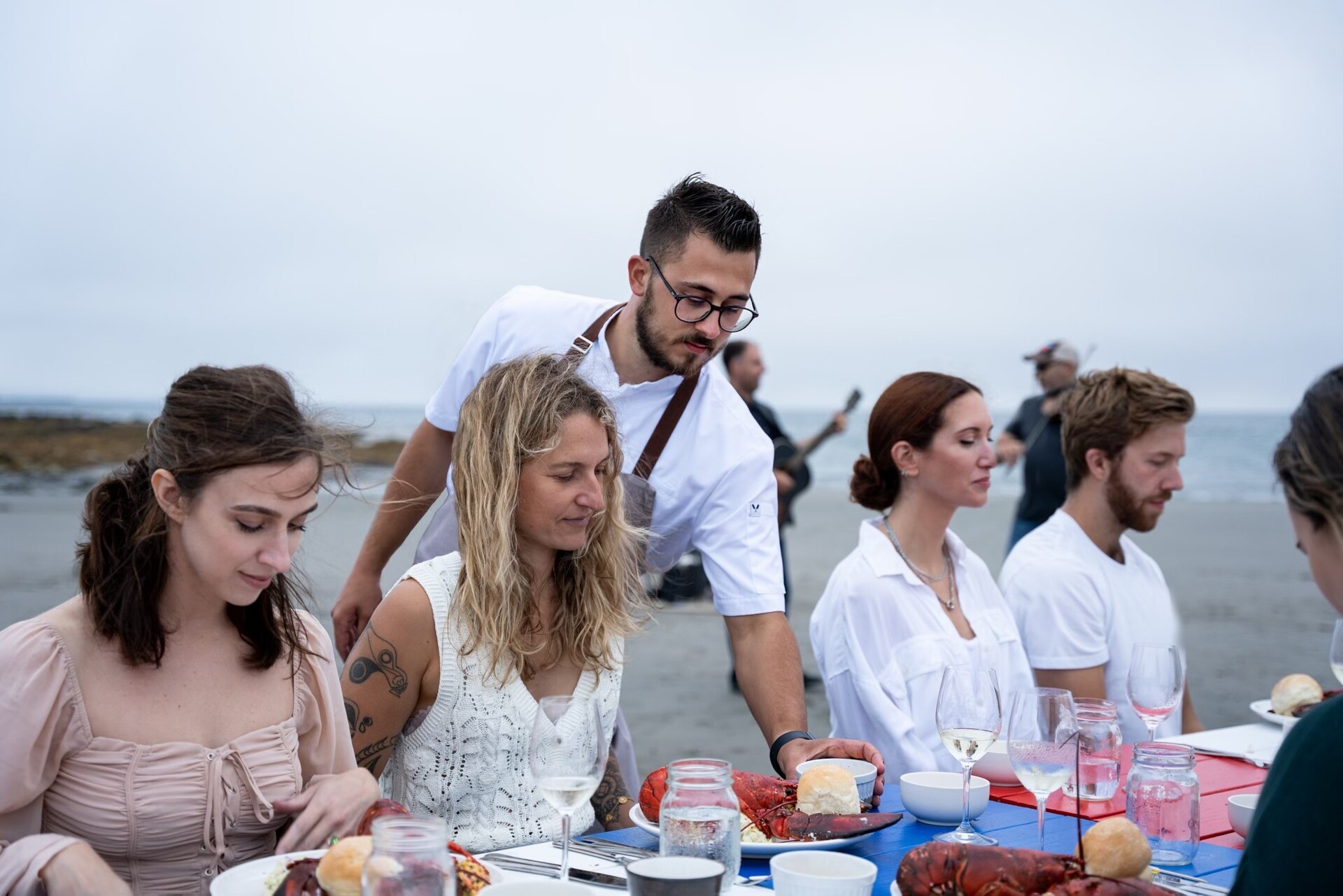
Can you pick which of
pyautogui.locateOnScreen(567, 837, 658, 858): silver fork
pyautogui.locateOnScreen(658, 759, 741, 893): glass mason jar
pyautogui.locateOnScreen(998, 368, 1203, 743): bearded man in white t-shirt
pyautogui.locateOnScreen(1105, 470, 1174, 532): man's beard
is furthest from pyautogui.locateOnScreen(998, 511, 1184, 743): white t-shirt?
pyautogui.locateOnScreen(658, 759, 741, 893): glass mason jar

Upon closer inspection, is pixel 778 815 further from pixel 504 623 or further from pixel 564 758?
pixel 504 623

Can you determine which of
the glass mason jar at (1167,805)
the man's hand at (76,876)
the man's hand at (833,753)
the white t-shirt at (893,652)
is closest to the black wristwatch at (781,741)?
the man's hand at (833,753)

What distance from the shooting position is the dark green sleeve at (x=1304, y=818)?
1394 mm

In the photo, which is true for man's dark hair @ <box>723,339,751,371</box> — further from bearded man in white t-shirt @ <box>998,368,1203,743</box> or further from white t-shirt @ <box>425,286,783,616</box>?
white t-shirt @ <box>425,286,783,616</box>

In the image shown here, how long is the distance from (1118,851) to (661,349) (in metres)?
2.04

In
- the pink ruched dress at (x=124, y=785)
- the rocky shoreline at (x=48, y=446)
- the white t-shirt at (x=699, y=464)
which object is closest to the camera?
the pink ruched dress at (x=124, y=785)

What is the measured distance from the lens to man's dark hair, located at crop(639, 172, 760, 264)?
3383mm

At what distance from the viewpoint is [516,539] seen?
2.86 m

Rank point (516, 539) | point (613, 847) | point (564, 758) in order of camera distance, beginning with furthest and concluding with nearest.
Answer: point (516, 539) → point (613, 847) → point (564, 758)

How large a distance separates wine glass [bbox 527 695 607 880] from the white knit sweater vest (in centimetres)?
78

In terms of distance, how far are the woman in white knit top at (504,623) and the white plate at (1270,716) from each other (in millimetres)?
1973

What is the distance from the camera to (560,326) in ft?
12.3

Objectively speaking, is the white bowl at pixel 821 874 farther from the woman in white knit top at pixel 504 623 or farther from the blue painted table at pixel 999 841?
the woman in white knit top at pixel 504 623

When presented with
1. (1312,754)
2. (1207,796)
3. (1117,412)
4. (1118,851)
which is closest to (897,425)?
(1117,412)
